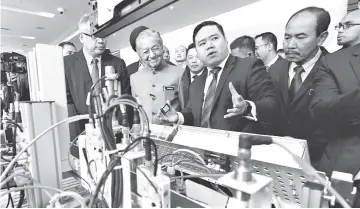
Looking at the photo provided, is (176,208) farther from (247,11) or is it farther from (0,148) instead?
(247,11)

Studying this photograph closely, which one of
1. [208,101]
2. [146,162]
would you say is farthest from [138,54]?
[146,162]

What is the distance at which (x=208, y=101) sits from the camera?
57.8 inches

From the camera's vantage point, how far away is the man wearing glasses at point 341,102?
41.1 inches

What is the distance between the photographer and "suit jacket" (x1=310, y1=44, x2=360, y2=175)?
1055 mm

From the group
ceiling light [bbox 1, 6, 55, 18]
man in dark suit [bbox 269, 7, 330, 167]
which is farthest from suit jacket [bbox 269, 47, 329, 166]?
ceiling light [bbox 1, 6, 55, 18]

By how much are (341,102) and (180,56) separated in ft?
3.84

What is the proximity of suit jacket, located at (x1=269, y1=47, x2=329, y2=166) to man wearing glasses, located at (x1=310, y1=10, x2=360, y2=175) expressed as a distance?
31 millimetres

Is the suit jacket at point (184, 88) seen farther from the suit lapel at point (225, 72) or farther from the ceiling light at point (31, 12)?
the ceiling light at point (31, 12)

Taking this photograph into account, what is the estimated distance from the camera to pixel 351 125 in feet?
3.53

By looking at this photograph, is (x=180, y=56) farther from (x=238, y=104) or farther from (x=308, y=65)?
(x=308, y=65)

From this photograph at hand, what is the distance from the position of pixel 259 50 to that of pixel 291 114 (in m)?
0.49

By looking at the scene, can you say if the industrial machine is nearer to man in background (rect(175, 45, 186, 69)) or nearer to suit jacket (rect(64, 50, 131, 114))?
man in background (rect(175, 45, 186, 69))

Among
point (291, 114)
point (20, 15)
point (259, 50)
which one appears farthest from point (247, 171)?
point (20, 15)

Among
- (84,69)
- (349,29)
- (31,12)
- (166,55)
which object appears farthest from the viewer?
(31,12)
